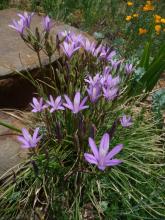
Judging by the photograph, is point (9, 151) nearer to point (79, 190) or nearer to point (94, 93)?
point (79, 190)

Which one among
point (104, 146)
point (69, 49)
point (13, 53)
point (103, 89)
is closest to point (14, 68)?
point (13, 53)

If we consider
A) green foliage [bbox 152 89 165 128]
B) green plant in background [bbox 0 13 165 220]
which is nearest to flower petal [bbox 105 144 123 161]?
green plant in background [bbox 0 13 165 220]

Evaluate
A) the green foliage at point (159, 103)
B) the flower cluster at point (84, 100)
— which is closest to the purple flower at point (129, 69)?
the flower cluster at point (84, 100)

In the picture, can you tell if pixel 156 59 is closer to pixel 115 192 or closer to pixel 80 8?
pixel 115 192

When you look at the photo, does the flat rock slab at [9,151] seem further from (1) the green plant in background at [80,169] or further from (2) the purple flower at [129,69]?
→ (2) the purple flower at [129,69]

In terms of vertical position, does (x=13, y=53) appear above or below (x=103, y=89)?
below

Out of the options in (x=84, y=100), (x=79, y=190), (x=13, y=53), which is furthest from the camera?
(x=13, y=53)

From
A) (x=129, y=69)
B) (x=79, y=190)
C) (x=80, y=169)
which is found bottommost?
(x=79, y=190)

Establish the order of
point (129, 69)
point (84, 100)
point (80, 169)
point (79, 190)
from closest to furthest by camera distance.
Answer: point (84, 100) < point (80, 169) < point (79, 190) < point (129, 69)

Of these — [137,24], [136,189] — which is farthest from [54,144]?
[137,24]

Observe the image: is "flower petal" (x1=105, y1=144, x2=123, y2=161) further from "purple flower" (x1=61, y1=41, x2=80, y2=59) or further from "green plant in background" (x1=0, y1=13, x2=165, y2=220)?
"purple flower" (x1=61, y1=41, x2=80, y2=59)
